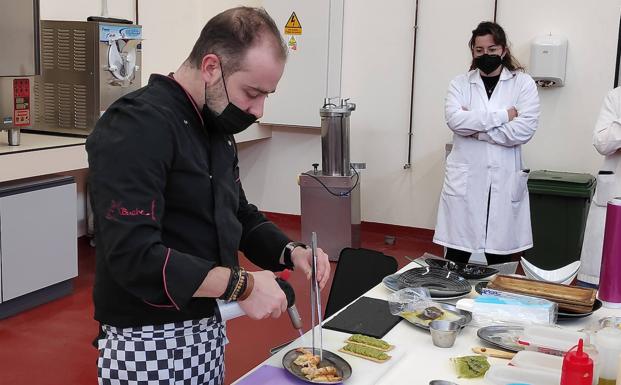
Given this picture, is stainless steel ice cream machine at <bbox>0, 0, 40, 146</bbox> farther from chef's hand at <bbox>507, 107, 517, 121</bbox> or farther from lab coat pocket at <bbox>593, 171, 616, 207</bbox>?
lab coat pocket at <bbox>593, 171, 616, 207</bbox>

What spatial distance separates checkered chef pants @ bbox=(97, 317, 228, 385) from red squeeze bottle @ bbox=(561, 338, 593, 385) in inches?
28.7

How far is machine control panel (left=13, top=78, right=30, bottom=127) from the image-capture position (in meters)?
3.66

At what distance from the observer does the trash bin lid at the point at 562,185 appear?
4.31m

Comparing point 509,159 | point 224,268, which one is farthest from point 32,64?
point 224,268

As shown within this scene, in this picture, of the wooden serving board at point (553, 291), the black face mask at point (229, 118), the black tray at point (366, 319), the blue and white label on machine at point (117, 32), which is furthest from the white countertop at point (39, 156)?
the wooden serving board at point (553, 291)

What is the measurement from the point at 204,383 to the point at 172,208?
1.35 ft

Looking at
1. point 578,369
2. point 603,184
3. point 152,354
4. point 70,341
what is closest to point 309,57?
point 603,184

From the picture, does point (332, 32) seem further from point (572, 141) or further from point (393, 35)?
point (572, 141)

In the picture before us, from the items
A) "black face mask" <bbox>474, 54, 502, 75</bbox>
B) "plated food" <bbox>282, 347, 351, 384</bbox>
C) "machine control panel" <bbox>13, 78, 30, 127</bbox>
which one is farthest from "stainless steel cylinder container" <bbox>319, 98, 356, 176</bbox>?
"plated food" <bbox>282, 347, 351, 384</bbox>

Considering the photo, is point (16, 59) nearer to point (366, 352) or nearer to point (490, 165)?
point (490, 165)

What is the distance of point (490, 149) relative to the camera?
368cm

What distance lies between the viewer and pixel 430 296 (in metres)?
1.94

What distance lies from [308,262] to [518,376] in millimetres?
513

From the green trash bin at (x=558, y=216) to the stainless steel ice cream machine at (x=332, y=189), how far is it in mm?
1216
